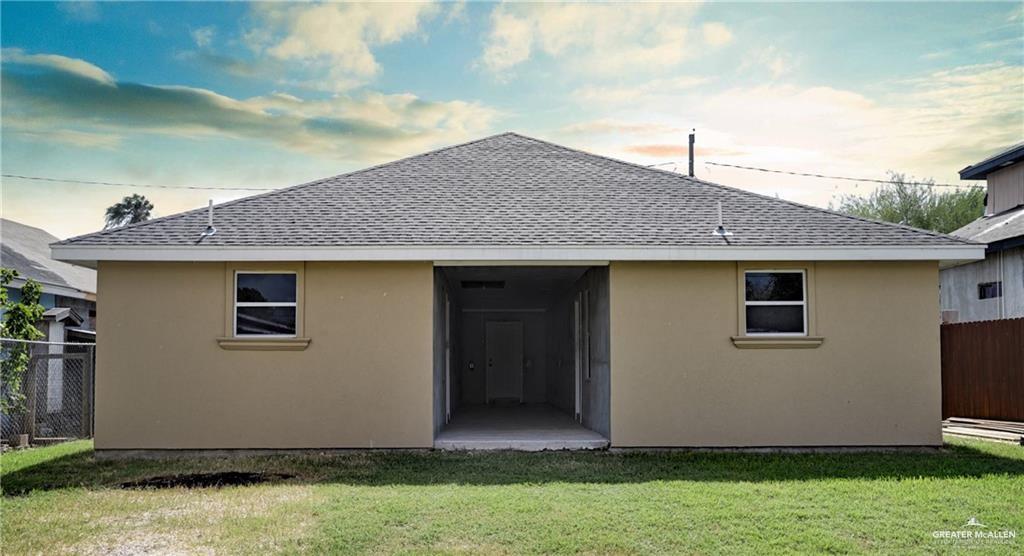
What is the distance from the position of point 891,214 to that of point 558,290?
66.8 ft

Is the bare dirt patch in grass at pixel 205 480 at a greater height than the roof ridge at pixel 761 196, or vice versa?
the roof ridge at pixel 761 196

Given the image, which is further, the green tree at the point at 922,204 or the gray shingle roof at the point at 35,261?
the green tree at the point at 922,204

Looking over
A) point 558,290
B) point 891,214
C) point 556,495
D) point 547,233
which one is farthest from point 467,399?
point 891,214

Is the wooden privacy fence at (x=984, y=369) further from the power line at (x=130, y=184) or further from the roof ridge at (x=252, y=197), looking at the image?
the power line at (x=130, y=184)

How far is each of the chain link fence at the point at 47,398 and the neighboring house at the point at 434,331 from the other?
8.26 feet

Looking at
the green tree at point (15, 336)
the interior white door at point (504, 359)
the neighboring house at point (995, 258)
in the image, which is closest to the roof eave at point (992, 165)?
the neighboring house at point (995, 258)

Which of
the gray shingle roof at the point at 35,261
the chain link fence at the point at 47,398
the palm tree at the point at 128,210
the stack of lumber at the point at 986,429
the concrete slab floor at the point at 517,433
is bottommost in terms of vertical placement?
the stack of lumber at the point at 986,429

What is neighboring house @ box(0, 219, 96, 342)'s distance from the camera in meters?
18.2

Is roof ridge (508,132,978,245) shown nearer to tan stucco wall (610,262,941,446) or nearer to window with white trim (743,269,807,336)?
tan stucco wall (610,262,941,446)

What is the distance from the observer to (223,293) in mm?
12305

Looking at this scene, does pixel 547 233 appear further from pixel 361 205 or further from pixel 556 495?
pixel 556 495

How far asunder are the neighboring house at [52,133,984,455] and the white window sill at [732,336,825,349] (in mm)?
27

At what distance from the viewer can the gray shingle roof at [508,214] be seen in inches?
479

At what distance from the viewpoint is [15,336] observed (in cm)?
1489
